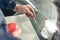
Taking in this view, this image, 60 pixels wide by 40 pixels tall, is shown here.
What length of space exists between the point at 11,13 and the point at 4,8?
0.09 m

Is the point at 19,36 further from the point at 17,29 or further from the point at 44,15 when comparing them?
the point at 44,15

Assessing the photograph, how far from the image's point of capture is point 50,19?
1692mm

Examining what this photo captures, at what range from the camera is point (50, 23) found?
5.39 ft

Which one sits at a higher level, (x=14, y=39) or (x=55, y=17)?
(x=14, y=39)

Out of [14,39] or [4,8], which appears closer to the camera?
[14,39]

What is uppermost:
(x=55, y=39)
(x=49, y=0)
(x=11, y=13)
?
(x=11, y=13)

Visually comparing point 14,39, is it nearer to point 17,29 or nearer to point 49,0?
point 17,29

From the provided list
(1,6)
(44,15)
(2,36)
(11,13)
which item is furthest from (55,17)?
(2,36)

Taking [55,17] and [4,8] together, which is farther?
[55,17]

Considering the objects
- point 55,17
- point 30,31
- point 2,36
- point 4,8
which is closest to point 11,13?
point 4,8

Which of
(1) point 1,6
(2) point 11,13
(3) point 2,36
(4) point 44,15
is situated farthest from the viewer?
(4) point 44,15

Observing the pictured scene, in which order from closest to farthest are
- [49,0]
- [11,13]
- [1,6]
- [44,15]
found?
[1,6]
[11,13]
[44,15]
[49,0]

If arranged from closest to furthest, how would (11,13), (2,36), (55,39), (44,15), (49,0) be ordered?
(2,36) < (11,13) < (55,39) < (44,15) < (49,0)

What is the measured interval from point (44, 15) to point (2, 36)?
2.73 ft
